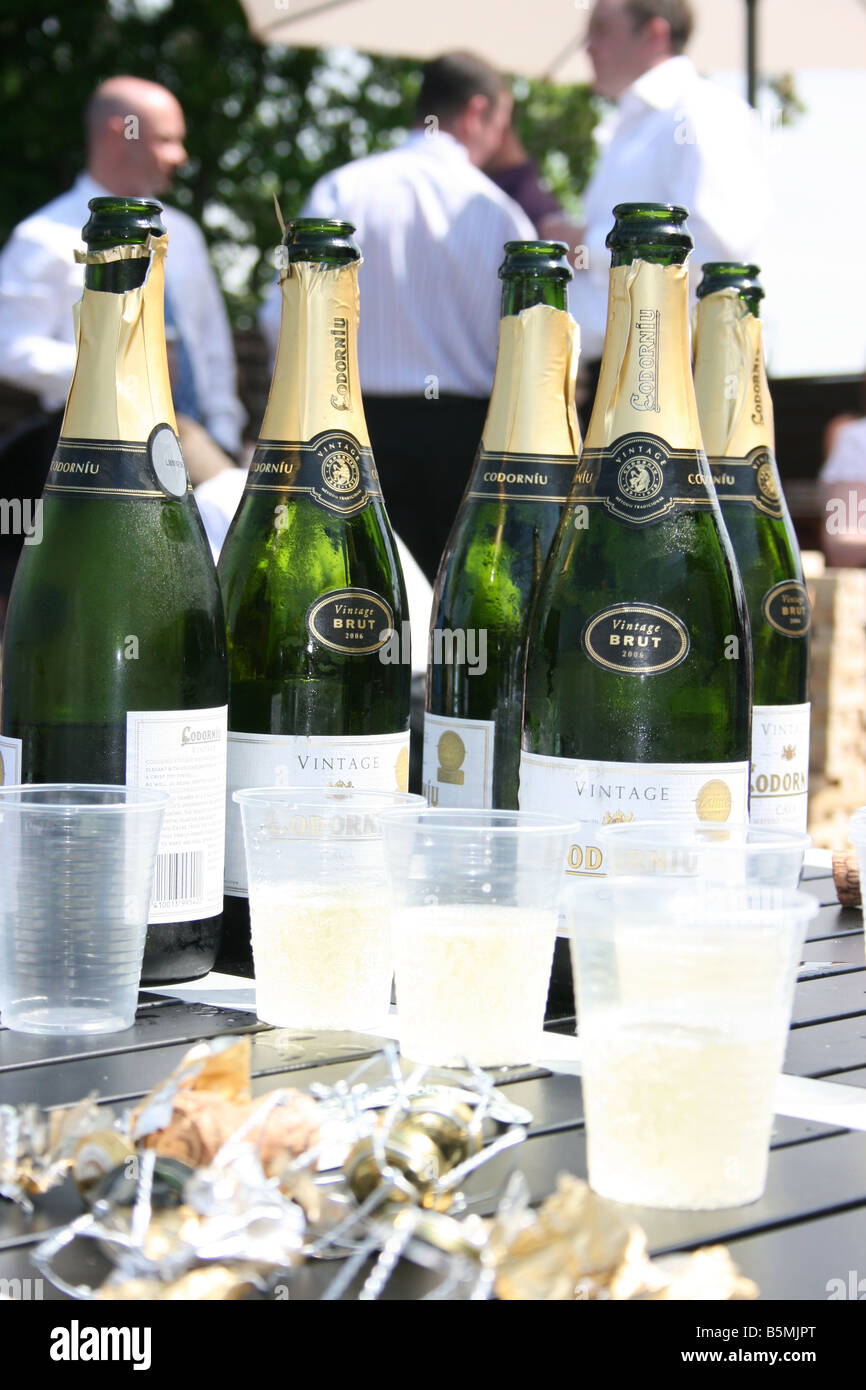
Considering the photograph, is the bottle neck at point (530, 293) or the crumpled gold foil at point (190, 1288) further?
the bottle neck at point (530, 293)

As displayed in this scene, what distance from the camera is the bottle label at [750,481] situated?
83.2 inches

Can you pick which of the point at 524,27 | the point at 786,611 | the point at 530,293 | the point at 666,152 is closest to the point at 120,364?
the point at 530,293

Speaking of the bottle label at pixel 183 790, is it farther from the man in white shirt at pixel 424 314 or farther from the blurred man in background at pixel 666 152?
the man in white shirt at pixel 424 314

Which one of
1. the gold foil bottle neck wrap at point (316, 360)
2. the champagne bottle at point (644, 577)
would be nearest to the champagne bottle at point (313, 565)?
the gold foil bottle neck wrap at point (316, 360)

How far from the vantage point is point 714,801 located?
1.45 meters

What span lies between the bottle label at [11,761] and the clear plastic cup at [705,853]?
675mm

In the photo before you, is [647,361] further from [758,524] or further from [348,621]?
[758,524]

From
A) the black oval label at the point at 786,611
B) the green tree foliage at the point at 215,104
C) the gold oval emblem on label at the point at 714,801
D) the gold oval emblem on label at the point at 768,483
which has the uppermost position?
the green tree foliage at the point at 215,104

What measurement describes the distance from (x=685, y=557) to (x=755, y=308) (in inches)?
22.7

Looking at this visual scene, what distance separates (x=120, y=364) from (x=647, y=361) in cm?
55

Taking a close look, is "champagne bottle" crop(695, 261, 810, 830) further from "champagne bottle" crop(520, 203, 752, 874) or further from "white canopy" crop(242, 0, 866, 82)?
"white canopy" crop(242, 0, 866, 82)

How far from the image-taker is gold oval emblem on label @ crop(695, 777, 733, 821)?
1440 millimetres
